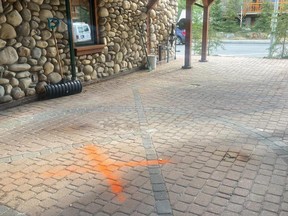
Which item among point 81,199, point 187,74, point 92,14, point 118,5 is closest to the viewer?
point 81,199

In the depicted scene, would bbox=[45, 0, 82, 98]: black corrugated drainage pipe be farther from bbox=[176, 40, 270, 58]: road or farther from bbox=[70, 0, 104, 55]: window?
bbox=[176, 40, 270, 58]: road

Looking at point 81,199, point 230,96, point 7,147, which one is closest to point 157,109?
point 230,96

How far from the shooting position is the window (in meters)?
6.75

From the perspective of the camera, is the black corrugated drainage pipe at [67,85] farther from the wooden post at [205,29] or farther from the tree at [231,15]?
the tree at [231,15]

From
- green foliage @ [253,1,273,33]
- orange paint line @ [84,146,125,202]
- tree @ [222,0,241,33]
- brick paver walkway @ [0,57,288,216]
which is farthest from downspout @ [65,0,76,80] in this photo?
tree @ [222,0,241,33]

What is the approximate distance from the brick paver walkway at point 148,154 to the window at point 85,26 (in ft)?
4.35

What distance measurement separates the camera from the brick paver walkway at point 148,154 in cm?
255

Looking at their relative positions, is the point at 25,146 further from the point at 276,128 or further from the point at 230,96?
the point at 230,96

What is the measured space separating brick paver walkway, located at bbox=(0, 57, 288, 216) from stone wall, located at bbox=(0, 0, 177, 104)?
0.53 meters

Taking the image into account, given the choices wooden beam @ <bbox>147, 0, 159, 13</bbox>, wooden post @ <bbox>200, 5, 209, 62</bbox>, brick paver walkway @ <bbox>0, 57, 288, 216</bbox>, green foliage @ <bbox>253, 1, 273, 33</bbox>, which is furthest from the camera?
green foliage @ <bbox>253, 1, 273, 33</bbox>

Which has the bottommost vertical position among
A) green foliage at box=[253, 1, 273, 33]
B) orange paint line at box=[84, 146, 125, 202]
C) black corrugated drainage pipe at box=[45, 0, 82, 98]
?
orange paint line at box=[84, 146, 125, 202]

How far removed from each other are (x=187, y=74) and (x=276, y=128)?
4366 mm

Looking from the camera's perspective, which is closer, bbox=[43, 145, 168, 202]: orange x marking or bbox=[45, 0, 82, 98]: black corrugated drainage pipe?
bbox=[43, 145, 168, 202]: orange x marking

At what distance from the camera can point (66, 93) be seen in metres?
6.18
